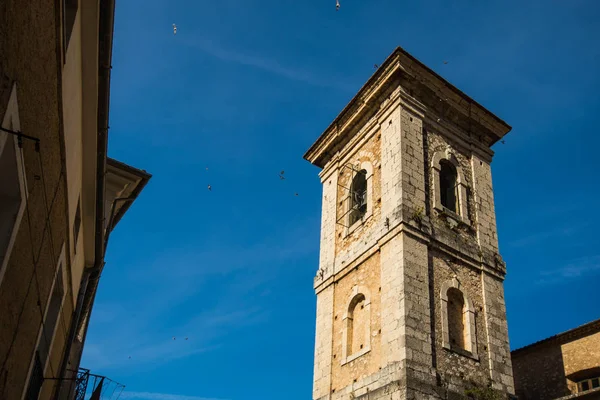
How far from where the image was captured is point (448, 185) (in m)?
16.7

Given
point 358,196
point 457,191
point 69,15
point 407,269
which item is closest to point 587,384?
point 457,191

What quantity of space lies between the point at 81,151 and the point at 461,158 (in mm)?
11706

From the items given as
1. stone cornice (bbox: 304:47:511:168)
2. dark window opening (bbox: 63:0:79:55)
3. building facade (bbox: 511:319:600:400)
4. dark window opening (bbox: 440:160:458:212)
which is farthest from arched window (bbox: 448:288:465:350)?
dark window opening (bbox: 63:0:79:55)

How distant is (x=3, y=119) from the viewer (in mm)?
3883

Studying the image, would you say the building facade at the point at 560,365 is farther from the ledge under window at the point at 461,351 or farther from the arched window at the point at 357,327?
the arched window at the point at 357,327

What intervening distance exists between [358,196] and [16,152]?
13233 mm

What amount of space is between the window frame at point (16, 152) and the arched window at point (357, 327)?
9939 mm

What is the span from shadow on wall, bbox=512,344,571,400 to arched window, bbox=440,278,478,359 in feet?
12.1

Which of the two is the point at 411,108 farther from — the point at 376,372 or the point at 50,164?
the point at 50,164

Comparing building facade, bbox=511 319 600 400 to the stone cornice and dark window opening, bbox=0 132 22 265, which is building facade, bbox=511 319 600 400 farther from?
dark window opening, bbox=0 132 22 265

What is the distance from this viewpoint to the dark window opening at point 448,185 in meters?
16.3

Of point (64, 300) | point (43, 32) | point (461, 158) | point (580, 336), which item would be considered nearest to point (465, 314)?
point (580, 336)

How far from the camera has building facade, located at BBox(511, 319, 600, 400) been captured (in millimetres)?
15180

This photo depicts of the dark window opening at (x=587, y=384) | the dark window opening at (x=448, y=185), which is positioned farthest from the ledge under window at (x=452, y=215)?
the dark window opening at (x=587, y=384)
